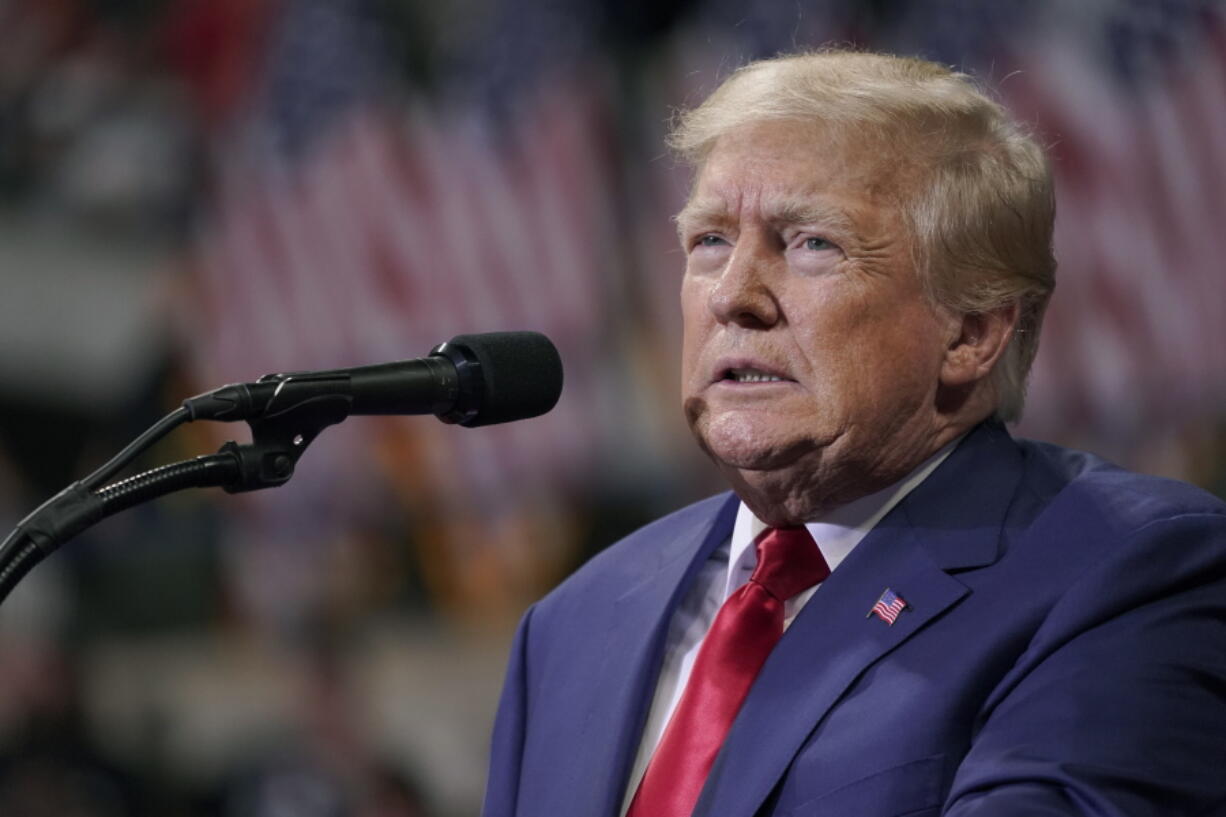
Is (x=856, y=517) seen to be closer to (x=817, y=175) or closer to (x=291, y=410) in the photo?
(x=817, y=175)

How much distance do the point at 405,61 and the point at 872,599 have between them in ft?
9.32

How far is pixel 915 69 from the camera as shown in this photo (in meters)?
1.78

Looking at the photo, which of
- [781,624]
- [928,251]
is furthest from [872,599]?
[928,251]

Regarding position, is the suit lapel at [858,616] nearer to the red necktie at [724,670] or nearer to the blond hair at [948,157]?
the red necktie at [724,670]

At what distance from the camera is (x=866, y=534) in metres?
1.69

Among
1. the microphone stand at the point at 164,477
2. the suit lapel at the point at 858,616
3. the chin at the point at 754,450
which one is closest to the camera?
the microphone stand at the point at 164,477

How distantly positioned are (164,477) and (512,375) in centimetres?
33

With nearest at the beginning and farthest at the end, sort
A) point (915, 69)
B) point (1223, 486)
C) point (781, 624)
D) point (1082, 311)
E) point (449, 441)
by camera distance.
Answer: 1. point (781, 624)
2. point (915, 69)
3. point (1223, 486)
4. point (1082, 311)
5. point (449, 441)

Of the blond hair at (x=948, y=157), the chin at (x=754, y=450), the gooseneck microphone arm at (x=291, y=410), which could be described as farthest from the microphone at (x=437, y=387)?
the blond hair at (x=948, y=157)

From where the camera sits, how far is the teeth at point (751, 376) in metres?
1.68

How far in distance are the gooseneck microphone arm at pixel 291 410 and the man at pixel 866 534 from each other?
1.03 feet

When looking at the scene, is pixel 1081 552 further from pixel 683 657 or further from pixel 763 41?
pixel 763 41

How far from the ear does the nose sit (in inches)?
8.4

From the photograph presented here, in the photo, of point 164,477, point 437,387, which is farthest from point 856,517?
point 164,477
